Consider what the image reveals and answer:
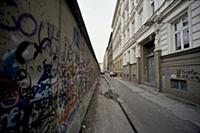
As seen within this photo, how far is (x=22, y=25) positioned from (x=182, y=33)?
28.4 feet

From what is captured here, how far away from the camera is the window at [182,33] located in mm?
8148

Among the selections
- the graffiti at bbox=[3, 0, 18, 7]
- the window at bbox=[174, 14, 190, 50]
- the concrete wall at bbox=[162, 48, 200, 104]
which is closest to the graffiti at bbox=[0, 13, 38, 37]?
the graffiti at bbox=[3, 0, 18, 7]

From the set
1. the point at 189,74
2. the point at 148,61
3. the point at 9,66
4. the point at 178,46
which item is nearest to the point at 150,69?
the point at 148,61

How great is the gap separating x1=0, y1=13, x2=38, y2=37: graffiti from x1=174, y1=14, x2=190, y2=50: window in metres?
7.95

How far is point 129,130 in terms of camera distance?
4.32m

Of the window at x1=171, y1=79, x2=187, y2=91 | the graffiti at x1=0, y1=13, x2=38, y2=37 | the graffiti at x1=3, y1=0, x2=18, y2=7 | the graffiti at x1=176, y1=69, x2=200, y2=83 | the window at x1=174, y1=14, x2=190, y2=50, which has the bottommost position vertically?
the window at x1=171, y1=79, x2=187, y2=91

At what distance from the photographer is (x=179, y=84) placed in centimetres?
836

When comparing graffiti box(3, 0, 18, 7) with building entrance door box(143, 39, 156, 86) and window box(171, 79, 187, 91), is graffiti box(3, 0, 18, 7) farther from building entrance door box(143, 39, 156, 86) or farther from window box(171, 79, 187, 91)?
building entrance door box(143, 39, 156, 86)

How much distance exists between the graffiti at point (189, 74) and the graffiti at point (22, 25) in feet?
22.8

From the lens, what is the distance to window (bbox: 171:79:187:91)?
26.1ft

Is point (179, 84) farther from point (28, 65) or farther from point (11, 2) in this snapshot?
point (11, 2)

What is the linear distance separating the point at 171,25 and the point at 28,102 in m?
9.66

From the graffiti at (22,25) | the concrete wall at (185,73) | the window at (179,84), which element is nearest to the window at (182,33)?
the concrete wall at (185,73)

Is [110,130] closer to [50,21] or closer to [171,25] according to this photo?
[50,21]
